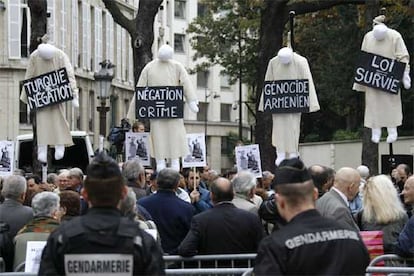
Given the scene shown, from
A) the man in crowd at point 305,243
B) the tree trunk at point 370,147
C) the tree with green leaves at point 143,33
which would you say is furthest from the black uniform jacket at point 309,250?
the tree with green leaves at point 143,33

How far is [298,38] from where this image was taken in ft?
167

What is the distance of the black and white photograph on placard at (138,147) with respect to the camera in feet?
57.8

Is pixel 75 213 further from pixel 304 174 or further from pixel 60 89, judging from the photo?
pixel 60 89

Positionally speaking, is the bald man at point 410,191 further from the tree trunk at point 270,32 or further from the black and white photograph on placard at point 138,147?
the tree trunk at point 270,32

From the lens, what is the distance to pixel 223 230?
34.9 ft

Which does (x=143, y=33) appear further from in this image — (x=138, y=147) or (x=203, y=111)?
(x=203, y=111)

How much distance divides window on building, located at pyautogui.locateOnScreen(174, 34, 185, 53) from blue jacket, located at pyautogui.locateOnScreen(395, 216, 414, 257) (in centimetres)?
7697

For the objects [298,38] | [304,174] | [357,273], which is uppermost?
[298,38]

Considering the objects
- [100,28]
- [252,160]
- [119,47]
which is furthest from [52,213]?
[119,47]

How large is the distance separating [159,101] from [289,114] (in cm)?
189

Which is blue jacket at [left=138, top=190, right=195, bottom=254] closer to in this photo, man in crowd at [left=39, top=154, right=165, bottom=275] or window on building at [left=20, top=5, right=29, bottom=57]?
man in crowd at [left=39, top=154, right=165, bottom=275]

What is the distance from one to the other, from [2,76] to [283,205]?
154ft

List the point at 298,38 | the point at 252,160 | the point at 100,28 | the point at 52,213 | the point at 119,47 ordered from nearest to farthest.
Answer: the point at 52,213 < the point at 252,160 < the point at 298,38 < the point at 100,28 < the point at 119,47

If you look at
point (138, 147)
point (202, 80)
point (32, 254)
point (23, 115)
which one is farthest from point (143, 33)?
point (202, 80)
